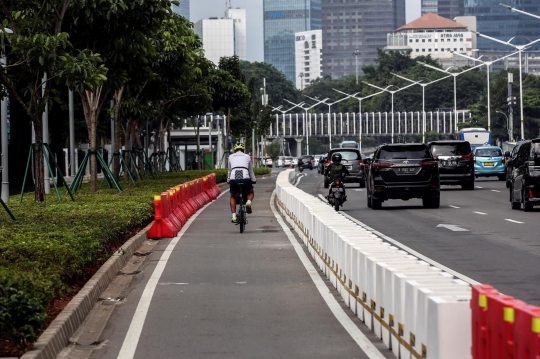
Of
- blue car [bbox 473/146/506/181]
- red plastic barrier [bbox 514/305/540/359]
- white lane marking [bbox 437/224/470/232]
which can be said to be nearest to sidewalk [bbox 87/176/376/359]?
red plastic barrier [bbox 514/305/540/359]

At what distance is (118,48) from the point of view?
2517 centimetres

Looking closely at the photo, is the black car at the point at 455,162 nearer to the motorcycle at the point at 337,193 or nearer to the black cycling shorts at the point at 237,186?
the motorcycle at the point at 337,193

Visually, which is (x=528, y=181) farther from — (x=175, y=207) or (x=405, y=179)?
(x=175, y=207)

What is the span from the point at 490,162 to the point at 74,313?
43.7 meters

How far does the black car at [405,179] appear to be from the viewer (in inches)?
1175

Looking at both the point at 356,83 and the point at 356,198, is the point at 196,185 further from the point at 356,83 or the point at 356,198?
the point at 356,83

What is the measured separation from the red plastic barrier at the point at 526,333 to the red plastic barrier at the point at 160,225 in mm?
15507

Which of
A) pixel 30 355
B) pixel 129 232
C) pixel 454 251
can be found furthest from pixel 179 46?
pixel 30 355

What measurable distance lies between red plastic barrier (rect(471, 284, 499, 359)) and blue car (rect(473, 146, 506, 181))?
46.9 meters

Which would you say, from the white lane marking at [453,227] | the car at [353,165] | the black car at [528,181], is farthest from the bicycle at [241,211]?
the car at [353,165]

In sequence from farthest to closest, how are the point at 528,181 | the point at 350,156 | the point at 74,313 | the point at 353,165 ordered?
the point at 350,156 < the point at 353,165 < the point at 528,181 < the point at 74,313

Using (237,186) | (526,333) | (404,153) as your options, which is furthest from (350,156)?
(526,333)

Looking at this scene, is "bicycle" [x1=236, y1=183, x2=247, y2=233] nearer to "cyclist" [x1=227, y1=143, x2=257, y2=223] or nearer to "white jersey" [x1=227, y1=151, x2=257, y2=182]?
"cyclist" [x1=227, y1=143, x2=257, y2=223]

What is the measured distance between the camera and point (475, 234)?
20797 millimetres
